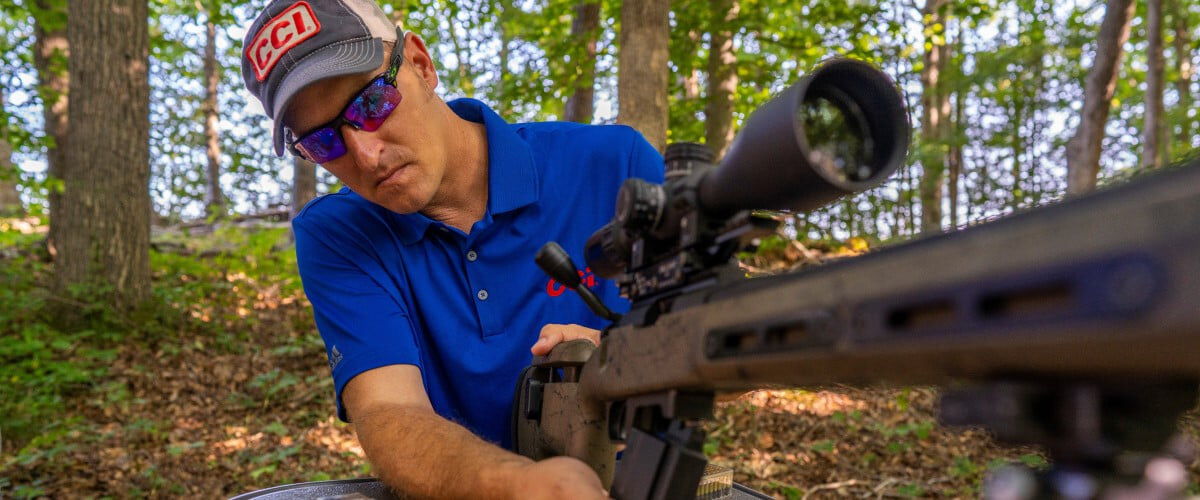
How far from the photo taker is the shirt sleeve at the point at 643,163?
2.57 metres

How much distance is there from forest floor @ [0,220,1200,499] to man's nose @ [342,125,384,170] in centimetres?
253

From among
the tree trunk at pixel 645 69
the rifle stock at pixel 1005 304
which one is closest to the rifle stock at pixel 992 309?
the rifle stock at pixel 1005 304

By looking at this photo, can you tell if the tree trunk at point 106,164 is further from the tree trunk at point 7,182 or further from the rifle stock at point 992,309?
the rifle stock at point 992,309

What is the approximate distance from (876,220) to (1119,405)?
1183 centimetres

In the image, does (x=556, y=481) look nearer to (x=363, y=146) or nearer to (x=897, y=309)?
(x=897, y=309)

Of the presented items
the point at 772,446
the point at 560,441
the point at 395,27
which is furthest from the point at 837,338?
the point at 772,446

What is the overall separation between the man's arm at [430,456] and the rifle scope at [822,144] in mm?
695

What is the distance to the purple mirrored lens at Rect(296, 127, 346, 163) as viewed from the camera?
7.25 ft

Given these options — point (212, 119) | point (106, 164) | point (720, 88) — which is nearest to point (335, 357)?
point (106, 164)

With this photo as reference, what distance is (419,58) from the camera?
8.10 ft

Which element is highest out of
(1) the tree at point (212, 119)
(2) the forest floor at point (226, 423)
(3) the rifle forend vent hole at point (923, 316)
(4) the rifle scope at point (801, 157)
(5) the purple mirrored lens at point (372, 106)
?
(1) the tree at point (212, 119)

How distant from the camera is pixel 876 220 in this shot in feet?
38.7

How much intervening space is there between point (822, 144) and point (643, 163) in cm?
152

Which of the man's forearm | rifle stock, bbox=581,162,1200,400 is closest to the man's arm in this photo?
the man's forearm
